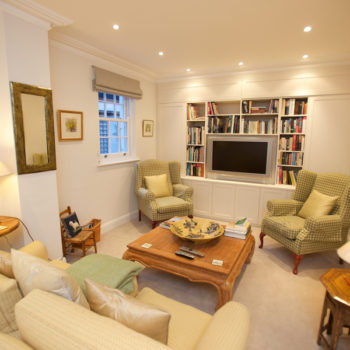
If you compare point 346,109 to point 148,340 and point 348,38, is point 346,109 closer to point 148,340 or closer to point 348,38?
point 348,38

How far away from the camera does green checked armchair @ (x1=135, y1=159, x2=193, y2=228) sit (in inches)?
146

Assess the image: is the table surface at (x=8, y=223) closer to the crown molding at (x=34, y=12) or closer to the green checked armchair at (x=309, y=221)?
the crown molding at (x=34, y=12)

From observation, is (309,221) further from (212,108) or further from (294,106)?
(212,108)

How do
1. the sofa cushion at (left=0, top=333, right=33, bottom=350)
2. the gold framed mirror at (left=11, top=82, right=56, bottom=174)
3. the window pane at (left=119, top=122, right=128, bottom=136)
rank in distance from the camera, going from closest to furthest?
the sofa cushion at (left=0, top=333, right=33, bottom=350) → the gold framed mirror at (left=11, top=82, right=56, bottom=174) → the window pane at (left=119, top=122, right=128, bottom=136)

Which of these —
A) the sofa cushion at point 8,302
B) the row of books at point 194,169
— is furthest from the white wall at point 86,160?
the sofa cushion at point 8,302

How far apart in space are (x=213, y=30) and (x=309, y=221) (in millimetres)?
2274

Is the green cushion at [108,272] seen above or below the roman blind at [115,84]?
below

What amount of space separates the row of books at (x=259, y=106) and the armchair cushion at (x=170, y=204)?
183 centimetres

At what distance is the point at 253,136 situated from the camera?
4117mm

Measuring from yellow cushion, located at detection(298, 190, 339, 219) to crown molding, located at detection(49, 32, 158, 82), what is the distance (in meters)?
3.20

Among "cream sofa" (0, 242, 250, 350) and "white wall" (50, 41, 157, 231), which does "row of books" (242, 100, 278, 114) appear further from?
"cream sofa" (0, 242, 250, 350)

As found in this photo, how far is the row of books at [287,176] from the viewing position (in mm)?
3922

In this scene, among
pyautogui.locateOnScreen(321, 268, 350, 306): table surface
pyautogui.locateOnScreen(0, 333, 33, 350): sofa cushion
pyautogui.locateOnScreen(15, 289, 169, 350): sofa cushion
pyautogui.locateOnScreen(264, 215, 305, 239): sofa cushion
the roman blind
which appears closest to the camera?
pyautogui.locateOnScreen(15, 289, 169, 350): sofa cushion

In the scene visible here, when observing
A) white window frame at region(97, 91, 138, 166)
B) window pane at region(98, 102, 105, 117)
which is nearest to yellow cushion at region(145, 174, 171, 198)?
white window frame at region(97, 91, 138, 166)
